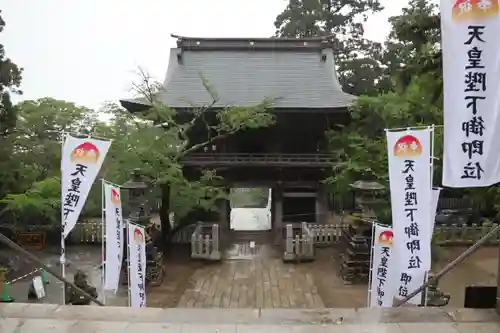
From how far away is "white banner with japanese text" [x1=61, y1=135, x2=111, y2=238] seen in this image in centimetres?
763

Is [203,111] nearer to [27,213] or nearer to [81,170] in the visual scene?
[27,213]

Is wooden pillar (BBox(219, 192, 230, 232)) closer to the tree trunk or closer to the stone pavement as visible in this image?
the tree trunk

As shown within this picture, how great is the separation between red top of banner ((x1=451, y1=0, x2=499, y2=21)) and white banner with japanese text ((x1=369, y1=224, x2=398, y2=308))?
505 cm

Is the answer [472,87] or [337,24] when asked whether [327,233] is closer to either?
[472,87]

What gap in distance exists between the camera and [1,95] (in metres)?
15.2

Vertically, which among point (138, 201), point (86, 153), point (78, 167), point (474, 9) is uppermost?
point (474, 9)

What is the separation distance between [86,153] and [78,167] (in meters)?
0.27

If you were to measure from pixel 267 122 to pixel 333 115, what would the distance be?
2.91m

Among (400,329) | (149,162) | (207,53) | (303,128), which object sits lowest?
(400,329)

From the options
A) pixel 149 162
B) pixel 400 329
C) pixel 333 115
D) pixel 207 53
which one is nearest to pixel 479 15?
pixel 400 329

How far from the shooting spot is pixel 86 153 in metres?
7.68

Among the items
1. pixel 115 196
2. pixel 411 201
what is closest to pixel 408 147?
pixel 411 201

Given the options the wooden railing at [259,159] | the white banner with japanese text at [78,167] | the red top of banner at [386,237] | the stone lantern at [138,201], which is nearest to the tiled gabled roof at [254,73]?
the wooden railing at [259,159]

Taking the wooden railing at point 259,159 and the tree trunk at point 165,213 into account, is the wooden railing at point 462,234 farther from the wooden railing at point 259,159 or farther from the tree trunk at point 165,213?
the tree trunk at point 165,213
